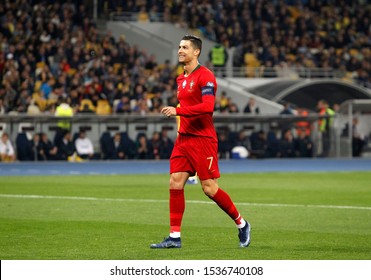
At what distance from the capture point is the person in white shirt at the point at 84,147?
33656 millimetres

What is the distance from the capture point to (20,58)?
35.1 metres

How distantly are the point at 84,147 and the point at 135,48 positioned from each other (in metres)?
7.10

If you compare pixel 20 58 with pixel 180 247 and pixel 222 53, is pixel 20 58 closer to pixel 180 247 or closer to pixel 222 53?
pixel 222 53

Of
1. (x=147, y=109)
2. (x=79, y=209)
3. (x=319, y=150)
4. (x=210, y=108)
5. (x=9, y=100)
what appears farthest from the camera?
(x=319, y=150)

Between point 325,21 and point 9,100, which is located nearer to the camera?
point 9,100

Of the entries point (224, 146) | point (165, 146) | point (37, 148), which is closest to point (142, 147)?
point (165, 146)

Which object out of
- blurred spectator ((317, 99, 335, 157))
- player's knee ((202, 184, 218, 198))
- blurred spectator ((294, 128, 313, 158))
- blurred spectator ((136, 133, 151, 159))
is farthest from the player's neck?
blurred spectator ((317, 99, 335, 157))

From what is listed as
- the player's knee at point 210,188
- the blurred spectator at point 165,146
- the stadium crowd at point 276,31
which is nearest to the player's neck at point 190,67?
the player's knee at point 210,188

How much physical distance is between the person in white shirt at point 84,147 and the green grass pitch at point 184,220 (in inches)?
343

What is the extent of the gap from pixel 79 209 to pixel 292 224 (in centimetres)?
401

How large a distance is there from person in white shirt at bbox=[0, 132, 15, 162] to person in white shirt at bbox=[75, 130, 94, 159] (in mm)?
2259

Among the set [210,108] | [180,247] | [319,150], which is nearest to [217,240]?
[180,247]

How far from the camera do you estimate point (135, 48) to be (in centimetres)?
3956

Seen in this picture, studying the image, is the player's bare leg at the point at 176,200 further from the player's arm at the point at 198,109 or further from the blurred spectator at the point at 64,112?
the blurred spectator at the point at 64,112
